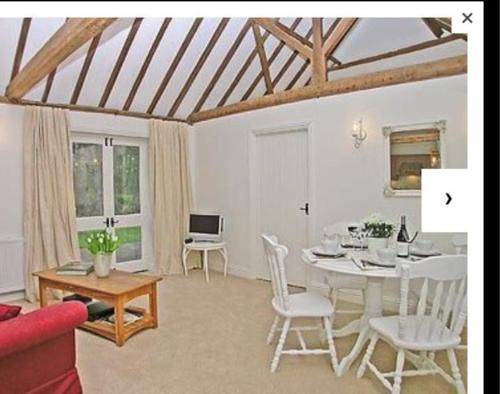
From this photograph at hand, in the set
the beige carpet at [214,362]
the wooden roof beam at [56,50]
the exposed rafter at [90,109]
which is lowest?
the beige carpet at [214,362]

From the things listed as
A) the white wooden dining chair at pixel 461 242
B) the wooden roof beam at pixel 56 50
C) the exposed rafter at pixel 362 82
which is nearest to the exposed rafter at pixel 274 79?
the exposed rafter at pixel 362 82

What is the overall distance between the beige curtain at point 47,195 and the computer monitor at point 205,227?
1556 mm

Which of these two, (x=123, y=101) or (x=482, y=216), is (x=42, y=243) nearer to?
→ (x=123, y=101)

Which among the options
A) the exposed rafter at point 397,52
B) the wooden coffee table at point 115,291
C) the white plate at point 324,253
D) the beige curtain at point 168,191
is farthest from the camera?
the beige curtain at point 168,191

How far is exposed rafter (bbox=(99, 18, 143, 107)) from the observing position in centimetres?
451

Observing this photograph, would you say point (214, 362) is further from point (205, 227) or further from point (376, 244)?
point (205, 227)

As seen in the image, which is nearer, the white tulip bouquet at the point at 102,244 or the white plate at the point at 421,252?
the white plate at the point at 421,252

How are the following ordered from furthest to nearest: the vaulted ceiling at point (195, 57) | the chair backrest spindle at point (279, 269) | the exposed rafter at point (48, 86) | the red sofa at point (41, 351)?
the exposed rafter at point (48, 86), the vaulted ceiling at point (195, 57), the chair backrest spindle at point (279, 269), the red sofa at point (41, 351)

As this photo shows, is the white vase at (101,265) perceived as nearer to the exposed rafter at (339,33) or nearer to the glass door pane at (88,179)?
the glass door pane at (88,179)

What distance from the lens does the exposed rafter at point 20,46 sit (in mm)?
3886

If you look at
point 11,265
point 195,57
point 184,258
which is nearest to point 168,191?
point 184,258

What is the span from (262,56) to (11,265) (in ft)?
12.5

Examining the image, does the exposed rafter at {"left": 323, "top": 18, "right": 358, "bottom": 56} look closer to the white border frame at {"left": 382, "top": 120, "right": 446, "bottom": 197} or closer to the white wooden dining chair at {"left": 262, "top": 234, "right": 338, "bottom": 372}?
the white border frame at {"left": 382, "top": 120, "right": 446, "bottom": 197}

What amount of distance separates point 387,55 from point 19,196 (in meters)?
4.92
